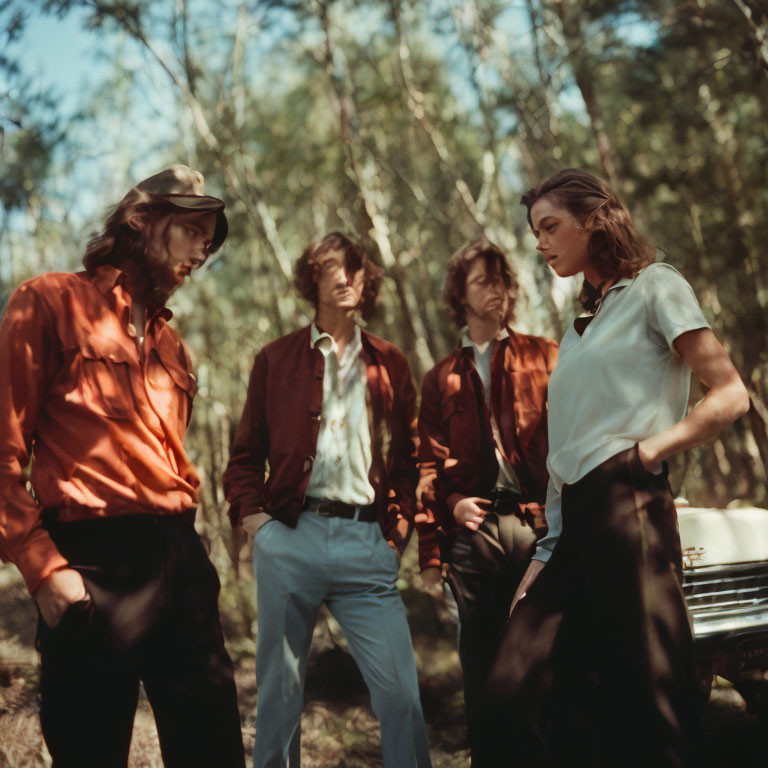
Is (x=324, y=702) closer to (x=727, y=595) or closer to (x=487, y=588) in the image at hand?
(x=487, y=588)

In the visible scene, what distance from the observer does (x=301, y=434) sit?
3518mm

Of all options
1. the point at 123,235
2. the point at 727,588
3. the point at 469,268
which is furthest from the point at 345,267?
the point at 727,588

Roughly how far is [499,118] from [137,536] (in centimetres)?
1104

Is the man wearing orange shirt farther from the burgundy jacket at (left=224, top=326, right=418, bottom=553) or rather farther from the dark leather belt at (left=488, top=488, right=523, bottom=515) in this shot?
the dark leather belt at (left=488, top=488, right=523, bottom=515)

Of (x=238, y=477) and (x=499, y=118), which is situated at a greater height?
(x=499, y=118)

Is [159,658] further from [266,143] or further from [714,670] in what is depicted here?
[266,143]

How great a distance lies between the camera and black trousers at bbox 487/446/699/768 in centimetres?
223

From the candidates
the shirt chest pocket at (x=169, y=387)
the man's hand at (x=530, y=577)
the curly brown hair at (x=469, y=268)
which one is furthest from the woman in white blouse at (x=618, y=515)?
the shirt chest pocket at (x=169, y=387)

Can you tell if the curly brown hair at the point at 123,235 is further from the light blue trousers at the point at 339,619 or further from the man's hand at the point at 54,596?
the light blue trousers at the point at 339,619

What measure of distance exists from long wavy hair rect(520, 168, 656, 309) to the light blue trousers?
5.22 feet

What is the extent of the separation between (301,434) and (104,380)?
1162 millimetres

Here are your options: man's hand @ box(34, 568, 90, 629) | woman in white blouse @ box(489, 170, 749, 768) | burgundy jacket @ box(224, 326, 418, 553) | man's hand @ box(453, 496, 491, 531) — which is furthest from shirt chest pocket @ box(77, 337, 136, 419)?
man's hand @ box(453, 496, 491, 531)

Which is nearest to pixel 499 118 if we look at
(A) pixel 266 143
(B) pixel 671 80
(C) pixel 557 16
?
(C) pixel 557 16

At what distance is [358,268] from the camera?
3883mm
